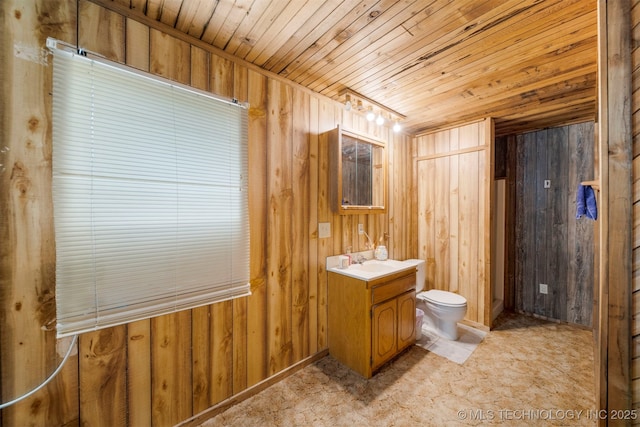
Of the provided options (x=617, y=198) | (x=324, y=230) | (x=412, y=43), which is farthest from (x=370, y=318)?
(x=412, y=43)

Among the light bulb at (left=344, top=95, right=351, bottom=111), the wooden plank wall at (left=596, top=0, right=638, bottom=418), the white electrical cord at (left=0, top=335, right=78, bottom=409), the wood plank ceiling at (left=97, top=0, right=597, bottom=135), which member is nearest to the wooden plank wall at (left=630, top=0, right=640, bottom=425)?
the wooden plank wall at (left=596, top=0, right=638, bottom=418)

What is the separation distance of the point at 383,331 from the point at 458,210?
1.81m

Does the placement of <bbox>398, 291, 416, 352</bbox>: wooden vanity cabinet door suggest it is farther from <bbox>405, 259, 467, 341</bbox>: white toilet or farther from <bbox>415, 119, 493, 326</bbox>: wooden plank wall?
<bbox>415, 119, 493, 326</bbox>: wooden plank wall

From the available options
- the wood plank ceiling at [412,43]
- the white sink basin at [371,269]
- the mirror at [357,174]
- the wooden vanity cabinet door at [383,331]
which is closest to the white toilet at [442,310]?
the white sink basin at [371,269]

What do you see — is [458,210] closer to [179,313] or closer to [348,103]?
[348,103]

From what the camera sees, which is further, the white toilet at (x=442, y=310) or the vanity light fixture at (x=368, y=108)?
the white toilet at (x=442, y=310)

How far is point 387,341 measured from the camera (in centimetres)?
210

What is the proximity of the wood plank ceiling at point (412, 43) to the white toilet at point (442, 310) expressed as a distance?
5.74 ft

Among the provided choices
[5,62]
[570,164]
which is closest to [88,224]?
[5,62]

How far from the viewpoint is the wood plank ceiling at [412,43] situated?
1320mm

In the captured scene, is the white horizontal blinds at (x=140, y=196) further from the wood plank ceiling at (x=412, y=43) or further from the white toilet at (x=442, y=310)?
the white toilet at (x=442, y=310)

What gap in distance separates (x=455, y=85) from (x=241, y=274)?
2335 millimetres

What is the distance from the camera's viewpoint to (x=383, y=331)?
2.06 m

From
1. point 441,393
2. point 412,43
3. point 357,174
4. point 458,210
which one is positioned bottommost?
point 441,393
